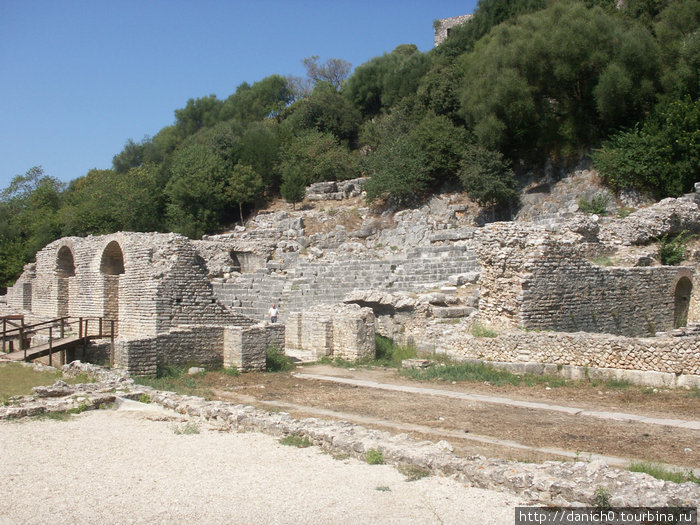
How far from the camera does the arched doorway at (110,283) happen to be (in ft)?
54.0

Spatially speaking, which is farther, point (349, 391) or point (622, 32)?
point (622, 32)

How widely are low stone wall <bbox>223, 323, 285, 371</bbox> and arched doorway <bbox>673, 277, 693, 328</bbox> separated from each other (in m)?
10.4

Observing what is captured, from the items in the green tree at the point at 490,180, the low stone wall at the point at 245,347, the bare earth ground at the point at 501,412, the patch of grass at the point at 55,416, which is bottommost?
the bare earth ground at the point at 501,412

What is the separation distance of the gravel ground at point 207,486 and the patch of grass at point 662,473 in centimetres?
143

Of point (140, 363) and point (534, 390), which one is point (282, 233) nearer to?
point (140, 363)

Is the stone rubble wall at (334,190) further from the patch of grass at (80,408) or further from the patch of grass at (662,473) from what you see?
the patch of grass at (662,473)

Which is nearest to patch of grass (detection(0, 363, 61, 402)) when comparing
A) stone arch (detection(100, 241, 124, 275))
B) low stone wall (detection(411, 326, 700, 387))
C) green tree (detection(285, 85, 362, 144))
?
stone arch (detection(100, 241, 124, 275))

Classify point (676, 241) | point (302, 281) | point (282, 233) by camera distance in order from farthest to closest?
1. point (282, 233)
2. point (302, 281)
3. point (676, 241)

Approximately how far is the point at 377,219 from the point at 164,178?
55.4 ft

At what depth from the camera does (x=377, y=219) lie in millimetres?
33469

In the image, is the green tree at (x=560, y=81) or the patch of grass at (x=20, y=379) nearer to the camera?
the patch of grass at (x=20, y=379)

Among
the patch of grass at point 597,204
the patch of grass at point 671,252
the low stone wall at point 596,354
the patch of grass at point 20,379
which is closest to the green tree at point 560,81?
the patch of grass at point 597,204

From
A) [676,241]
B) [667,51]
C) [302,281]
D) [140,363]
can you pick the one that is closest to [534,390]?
[140,363]

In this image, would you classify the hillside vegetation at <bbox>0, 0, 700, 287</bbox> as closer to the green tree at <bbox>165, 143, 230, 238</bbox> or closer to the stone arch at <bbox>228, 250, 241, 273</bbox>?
the green tree at <bbox>165, 143, 230, 238</bbox>
